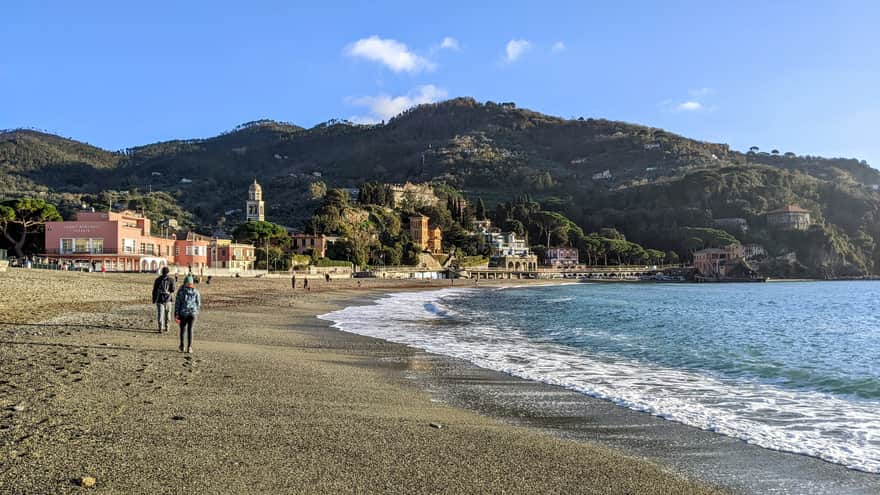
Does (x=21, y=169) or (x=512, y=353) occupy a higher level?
(x=21, y=169)

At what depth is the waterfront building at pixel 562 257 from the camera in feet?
466

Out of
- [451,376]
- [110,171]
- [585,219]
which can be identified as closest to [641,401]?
[451,376]

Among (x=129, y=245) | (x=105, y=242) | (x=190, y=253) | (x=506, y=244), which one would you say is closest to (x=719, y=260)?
(x=506, y=244)

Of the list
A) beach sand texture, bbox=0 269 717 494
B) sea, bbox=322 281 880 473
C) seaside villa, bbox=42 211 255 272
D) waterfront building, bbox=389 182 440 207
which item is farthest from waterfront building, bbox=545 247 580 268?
beach sand texture, bbox=0 269 717 494

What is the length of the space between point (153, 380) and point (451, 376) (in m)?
5.28

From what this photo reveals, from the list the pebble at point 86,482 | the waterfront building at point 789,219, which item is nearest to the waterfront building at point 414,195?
the waterfront building at point 789,219

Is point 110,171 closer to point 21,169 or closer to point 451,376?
point 21,169

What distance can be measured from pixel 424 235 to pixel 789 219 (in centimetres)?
10690

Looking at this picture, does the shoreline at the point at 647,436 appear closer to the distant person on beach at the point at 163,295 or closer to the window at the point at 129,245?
the distant person on beach at the point at 163,295

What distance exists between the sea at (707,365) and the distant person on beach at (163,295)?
243 inches

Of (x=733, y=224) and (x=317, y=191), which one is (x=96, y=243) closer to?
(x=317, y=191)

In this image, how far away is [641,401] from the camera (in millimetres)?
10000

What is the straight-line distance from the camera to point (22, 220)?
175 ft

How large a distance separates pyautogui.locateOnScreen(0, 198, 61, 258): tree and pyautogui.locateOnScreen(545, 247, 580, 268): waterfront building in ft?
346
